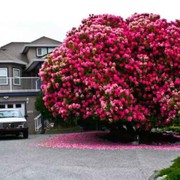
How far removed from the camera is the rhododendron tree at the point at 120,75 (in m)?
17.2

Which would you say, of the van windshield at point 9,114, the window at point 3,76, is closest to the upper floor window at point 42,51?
the window at point 3,76

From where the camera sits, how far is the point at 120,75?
1789 cm

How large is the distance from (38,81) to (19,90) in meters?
1.43

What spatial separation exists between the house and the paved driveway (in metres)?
15.2

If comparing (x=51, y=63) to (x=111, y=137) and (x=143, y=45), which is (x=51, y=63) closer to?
(x=143, y=45)

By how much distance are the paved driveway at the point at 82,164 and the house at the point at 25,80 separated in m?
15.2

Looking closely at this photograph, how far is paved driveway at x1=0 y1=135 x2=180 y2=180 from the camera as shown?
10.2 metres

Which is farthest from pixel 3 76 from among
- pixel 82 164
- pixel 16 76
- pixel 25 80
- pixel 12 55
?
pixel 82 164

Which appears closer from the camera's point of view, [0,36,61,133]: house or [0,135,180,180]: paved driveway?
[0,135,180,180]: paved driveway

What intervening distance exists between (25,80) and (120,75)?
1588 cm

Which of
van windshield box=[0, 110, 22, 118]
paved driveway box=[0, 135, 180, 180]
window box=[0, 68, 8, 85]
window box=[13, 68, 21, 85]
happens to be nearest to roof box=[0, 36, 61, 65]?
window box=[13, 68, 21, 85]

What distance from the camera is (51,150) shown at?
53.6 ft

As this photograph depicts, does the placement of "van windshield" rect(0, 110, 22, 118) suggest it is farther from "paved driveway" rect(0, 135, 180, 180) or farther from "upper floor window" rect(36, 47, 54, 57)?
"upper floor window" rect(36, 47, 54, 57)

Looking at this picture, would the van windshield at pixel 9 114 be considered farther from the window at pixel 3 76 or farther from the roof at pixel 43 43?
the roof at pixel 43 43
